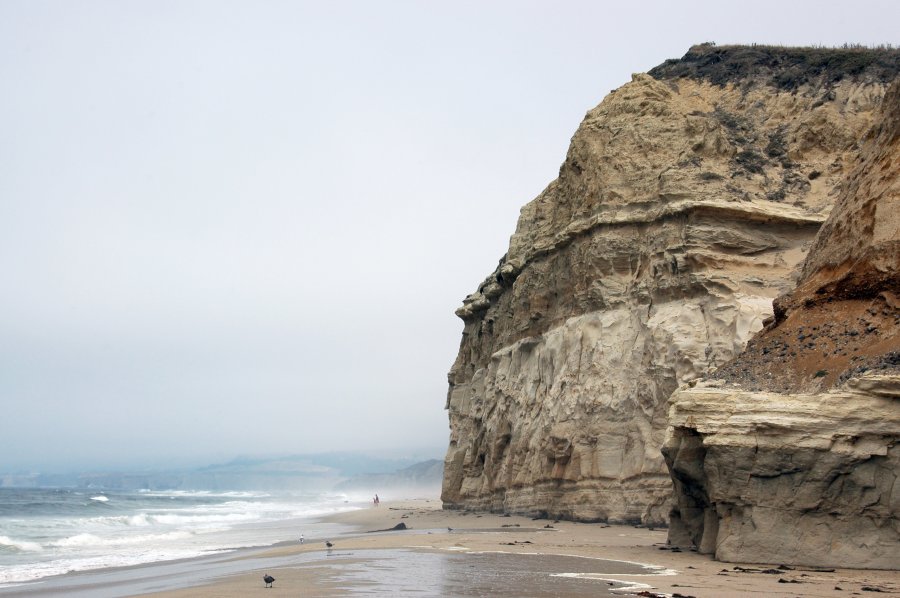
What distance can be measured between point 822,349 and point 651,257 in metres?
9.81

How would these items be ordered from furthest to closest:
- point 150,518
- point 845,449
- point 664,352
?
point 150,518, point 664,352, point 845,449

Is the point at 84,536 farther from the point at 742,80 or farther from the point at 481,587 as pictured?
the point at 742,80

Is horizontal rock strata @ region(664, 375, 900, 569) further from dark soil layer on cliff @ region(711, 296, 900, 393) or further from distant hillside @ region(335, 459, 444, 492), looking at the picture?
distant hillside @ region(335, 459, 444, 492)

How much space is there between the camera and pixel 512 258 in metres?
32.5

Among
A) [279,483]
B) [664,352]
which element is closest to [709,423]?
[664,352]

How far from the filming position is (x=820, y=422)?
469 inches

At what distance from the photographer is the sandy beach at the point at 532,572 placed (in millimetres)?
10219

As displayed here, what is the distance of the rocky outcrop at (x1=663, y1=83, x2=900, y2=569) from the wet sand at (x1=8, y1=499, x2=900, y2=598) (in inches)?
23.0

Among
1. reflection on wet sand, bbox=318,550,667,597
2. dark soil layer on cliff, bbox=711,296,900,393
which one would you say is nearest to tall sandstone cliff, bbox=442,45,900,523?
dark soil layer on cliff, bbox=711,296,900,393

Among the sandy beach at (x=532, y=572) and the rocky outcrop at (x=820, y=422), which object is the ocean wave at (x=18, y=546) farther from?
the rocky outcrop at (x=820, y=422)

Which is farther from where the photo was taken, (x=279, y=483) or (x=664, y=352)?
(x=279, y=483)

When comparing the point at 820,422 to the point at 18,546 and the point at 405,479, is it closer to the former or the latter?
the point at 18,546

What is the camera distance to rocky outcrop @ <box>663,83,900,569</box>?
11688 mm

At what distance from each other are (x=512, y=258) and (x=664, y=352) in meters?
12.2
